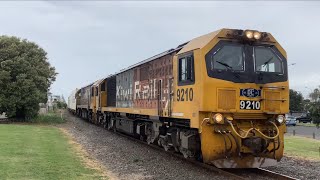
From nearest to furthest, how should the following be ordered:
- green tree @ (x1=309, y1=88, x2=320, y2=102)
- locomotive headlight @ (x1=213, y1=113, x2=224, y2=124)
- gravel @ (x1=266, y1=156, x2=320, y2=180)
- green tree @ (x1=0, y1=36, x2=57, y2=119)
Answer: locomotive headlight @ (x1=213, y1=113, x2=224, y2=124), gravel @ (x1=266, y1=156, x2=320, y2=180), green tree @ (x1=309, y1=88, x2=320, y2=102), green tree @ (x1=0, y1=36, x2=57, y2=119)

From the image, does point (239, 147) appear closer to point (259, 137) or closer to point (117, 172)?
point (259, 137)

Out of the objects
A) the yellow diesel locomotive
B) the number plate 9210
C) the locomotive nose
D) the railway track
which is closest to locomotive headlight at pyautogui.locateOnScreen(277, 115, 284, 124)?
the yellow diesel locomotive

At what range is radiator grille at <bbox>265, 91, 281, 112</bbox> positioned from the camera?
1119cm

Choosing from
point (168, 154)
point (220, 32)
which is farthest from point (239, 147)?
point (168, 154)

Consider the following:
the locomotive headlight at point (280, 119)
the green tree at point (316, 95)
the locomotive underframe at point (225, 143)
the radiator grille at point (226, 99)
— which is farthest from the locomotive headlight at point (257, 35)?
the green tree at point (316, 95)

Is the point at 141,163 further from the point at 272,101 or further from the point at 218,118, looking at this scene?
the point at 272,101

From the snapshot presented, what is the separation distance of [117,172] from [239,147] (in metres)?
3.66

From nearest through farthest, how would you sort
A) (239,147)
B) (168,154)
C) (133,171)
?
1. (239,147)
2. (133,171)
3. (168,154)

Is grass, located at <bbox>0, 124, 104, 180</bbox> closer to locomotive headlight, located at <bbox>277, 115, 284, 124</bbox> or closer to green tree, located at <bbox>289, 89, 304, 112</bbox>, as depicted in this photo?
locomotive headlight, located at <bbox>277, 115, 284, 124</bbox>

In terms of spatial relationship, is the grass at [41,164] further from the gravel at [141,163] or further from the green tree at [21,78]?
the green tree at [21,78]

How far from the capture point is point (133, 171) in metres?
12.3

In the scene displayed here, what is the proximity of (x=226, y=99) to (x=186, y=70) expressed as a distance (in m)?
1.54

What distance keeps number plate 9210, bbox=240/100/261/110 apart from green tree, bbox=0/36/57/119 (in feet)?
87.0

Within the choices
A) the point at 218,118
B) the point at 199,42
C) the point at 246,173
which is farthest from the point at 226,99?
the point at 246,173
